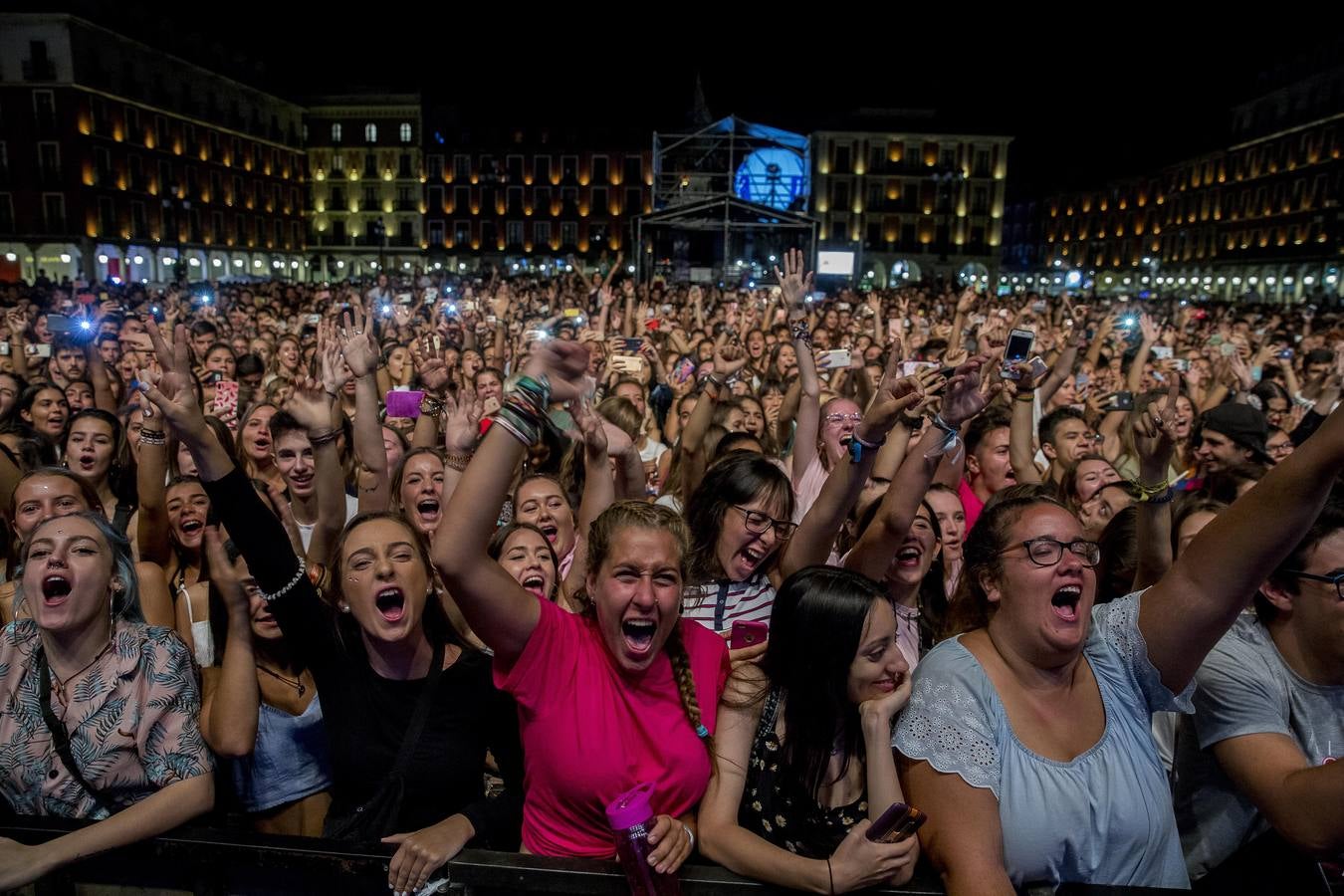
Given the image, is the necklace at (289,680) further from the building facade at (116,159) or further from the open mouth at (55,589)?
the building facade at (116,159)

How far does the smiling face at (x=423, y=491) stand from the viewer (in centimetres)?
456

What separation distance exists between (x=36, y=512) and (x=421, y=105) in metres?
81.5

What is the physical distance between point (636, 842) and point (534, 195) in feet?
268

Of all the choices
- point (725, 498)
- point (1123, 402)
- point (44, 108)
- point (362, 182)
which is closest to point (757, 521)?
point (725, 498)

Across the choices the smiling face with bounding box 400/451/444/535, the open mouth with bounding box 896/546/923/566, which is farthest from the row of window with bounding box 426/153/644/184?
the open mouth with bounding box 896/546/923/566

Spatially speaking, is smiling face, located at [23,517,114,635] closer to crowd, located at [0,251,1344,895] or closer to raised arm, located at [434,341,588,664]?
crowd, located at [0,251,1344,895]

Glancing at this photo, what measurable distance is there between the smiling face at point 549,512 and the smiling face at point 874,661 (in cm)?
222

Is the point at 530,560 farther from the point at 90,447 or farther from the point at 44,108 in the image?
the point at 44,108

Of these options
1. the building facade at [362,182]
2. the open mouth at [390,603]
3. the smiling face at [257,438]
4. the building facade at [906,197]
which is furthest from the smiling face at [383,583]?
the building facade at [362,182]

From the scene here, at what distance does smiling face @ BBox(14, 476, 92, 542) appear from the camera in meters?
3.78

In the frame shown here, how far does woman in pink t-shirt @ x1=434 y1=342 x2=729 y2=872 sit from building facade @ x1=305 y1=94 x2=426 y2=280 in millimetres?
79442

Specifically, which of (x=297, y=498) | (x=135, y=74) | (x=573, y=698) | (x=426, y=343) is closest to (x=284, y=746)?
(x=573, y=698)

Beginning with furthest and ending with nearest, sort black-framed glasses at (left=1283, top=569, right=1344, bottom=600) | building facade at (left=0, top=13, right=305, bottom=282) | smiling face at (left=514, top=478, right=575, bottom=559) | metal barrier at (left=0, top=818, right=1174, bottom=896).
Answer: building facade at (left=0, top=13, right=305, bottom=282) → smiling face at (left=514, top=478, right=575, bottom=559) → black-framed glasses at (left=1283, top=569, right=1344, bottom=600) → metal barrier at (left=0, top=818, right=1174, bottom=896)

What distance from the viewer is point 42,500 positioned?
3.80 meters
